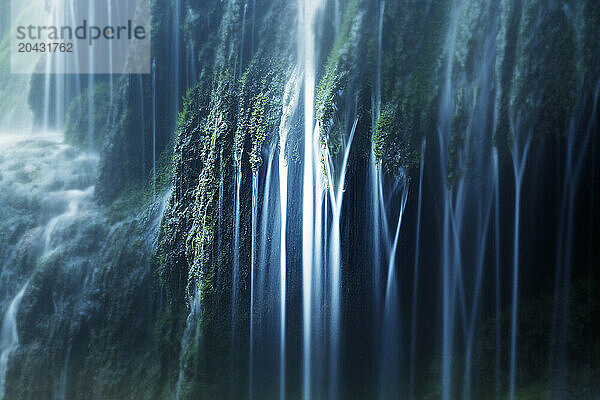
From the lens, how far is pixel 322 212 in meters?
3.61

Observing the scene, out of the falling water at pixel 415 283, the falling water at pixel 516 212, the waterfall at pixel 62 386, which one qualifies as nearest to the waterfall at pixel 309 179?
the falling water at pixel 415 283

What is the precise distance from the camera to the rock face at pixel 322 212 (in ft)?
11.1

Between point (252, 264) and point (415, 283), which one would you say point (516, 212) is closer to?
point (415, 283)

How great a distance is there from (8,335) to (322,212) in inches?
126

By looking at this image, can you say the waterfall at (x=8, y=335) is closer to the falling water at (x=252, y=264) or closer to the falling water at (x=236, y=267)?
the falling water at (x=236, y=267)

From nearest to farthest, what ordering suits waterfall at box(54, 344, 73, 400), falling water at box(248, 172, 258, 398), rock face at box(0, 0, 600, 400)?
rock face at box(0, 0, 600, 400)
falling water at box(248, 172, 258, 398)
waterfall at box(54, 344, 73, 400)

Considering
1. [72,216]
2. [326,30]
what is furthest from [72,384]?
[326,30]

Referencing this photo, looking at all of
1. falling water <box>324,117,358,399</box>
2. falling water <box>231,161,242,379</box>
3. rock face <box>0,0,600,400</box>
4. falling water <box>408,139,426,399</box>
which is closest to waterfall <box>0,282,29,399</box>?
rock face <box>0,0,600,400</box>

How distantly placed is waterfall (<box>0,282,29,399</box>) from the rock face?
57 millimetres

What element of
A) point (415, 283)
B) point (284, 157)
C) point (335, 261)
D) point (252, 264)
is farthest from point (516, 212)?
point (252, 264)

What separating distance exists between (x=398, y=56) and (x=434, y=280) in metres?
2.01

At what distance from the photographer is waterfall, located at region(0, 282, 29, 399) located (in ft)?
12.3

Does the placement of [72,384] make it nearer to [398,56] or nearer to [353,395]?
[353,395]

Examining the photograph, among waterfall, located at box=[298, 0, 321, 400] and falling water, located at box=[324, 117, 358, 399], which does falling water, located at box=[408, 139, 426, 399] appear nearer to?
falling water, located at box=[324, 117, 358, 399]
